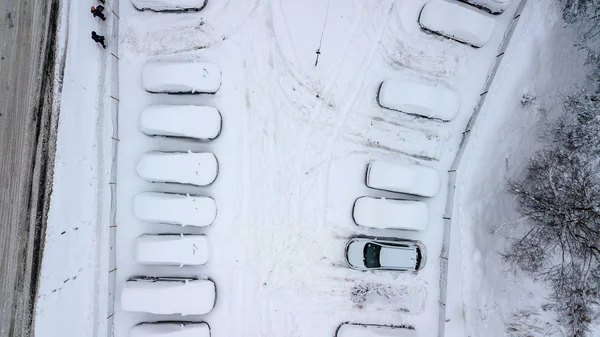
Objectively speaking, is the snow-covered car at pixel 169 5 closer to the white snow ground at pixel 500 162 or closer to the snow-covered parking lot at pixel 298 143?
the snow-covered parking lot at pixel 298 143

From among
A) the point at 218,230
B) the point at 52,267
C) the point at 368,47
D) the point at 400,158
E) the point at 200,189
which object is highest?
the point at 368,47

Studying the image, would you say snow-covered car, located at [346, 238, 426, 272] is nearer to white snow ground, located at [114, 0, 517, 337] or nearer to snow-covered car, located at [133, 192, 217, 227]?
white snow ground, located at [114, 0, 517, 337]

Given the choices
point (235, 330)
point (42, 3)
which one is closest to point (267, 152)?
point (235, 330)

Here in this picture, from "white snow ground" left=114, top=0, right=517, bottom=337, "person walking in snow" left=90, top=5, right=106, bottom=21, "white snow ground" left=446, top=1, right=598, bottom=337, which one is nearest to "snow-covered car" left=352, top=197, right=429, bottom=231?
"white snow ground" left=114, top=0, right=517, bottom=337

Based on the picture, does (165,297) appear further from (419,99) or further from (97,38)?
(419,99)

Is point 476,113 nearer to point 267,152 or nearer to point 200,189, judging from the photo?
point 267,152
